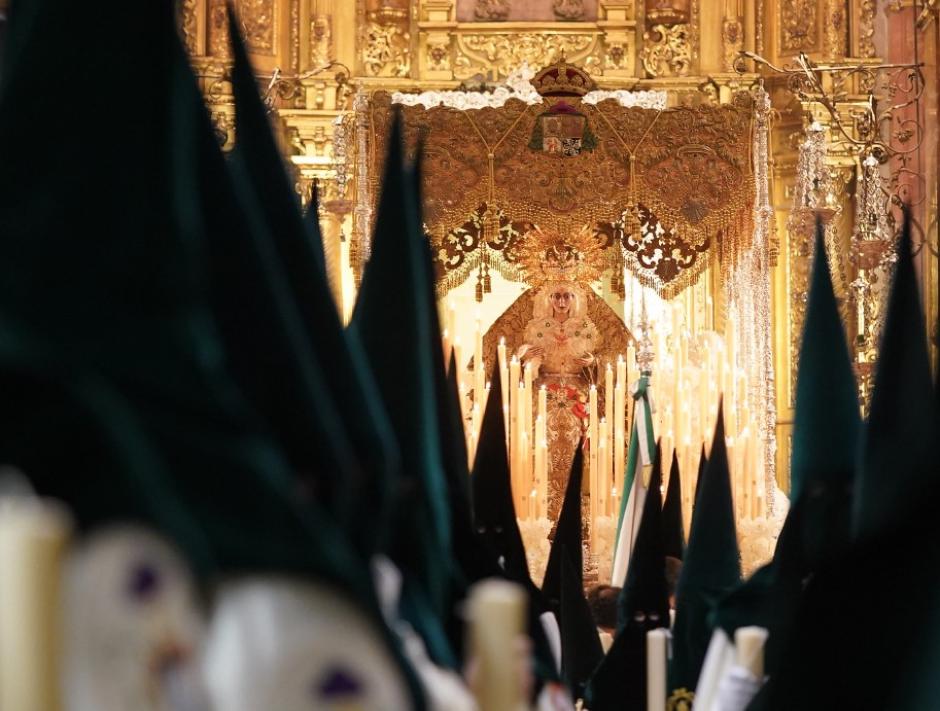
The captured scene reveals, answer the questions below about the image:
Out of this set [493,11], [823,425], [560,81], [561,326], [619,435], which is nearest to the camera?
[823,425]

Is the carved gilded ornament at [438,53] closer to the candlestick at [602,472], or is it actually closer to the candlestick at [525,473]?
the candlestick at [602,472]

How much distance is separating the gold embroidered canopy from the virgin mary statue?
0.82 meters

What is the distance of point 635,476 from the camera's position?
762cm

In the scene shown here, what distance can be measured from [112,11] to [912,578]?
0.85m

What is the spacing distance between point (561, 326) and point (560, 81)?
1.65m

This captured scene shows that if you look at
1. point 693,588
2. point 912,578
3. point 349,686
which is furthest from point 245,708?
point 693,588

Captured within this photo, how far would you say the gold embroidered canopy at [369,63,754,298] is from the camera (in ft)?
32.0

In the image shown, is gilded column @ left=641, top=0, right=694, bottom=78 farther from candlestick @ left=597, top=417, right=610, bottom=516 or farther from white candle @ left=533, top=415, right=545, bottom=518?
white candle @ left=533, top=415, right=545, bottom=518

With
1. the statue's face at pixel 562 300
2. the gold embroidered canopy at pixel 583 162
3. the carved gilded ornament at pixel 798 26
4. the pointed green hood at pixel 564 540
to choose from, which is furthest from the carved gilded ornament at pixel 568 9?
the pointed green hood at pixel 564 540

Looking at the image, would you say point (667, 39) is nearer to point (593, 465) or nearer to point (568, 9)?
point (568, 9)

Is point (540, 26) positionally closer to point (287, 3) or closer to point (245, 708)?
point (287, 3)

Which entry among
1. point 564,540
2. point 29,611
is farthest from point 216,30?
point 29,611

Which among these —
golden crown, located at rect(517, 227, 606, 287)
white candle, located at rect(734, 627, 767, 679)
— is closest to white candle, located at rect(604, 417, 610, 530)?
golden crown, located at rect(517, 227, 606, 287)

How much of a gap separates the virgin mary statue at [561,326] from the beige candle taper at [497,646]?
904cm
